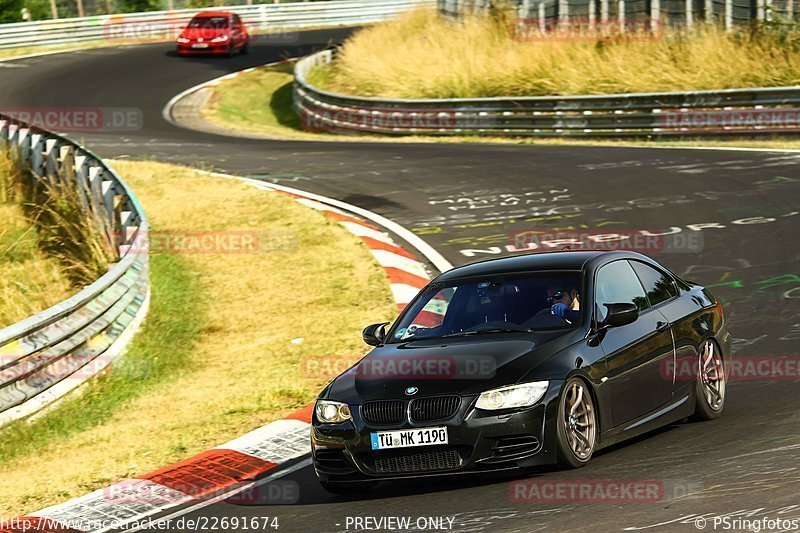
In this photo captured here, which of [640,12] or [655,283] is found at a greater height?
[655,283]

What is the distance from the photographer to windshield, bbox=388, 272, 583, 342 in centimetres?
819

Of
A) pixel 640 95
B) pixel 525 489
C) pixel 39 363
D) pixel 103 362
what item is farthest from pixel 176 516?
pixel 640 95

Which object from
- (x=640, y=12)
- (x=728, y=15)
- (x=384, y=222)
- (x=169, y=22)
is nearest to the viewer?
(x=384, y=222)

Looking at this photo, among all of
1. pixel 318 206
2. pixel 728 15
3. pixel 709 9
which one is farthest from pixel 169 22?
pixel 318 206

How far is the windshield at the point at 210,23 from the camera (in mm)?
45831

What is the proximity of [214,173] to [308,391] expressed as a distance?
1232 cm

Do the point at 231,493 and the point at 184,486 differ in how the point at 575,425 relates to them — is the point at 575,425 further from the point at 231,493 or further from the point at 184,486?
the point at 184,486

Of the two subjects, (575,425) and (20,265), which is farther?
(20,265)

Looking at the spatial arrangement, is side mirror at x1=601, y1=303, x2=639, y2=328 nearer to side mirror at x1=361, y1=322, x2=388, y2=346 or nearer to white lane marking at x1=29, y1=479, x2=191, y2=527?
side mirror at x1=361, y1=322, x2=388, y2=346

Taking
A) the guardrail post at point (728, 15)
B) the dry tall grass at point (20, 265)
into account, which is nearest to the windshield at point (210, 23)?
the guardrail post at point (728, 15)

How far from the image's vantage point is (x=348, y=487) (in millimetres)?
7797

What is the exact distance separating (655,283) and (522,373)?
2143mm

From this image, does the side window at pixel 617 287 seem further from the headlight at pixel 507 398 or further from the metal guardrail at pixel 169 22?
the metal guardrail at pixel 169 22

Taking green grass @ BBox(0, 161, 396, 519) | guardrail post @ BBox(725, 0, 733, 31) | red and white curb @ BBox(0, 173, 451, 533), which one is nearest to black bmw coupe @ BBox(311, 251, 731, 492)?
red and white curb @ BBox(0, 173, 451, 533)
